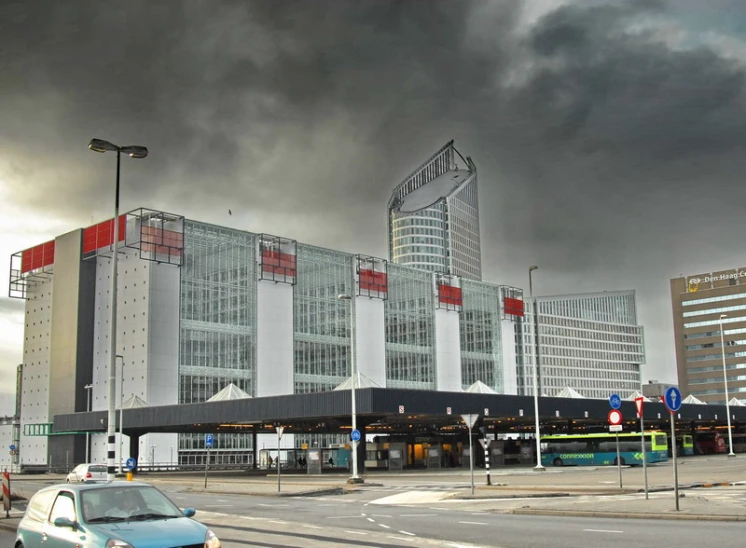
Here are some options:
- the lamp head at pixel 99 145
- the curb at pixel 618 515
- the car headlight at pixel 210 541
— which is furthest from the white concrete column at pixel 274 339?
the car headlight at pixel 210 541

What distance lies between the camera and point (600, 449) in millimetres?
62844

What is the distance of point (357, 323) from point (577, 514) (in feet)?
272

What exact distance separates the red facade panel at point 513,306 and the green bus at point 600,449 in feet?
196

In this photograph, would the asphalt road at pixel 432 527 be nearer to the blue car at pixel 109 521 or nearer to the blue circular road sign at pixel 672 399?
the blue circular road sign at pixel 672 399

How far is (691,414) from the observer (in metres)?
81.8

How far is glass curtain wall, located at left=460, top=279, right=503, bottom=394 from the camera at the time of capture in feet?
397

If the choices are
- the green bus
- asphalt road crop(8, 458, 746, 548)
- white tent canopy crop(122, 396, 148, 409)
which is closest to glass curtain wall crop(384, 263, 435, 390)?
white tent canopy crop(122, 396, 148, 409)

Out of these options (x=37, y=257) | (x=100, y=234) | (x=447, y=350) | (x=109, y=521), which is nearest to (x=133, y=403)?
(x=100, y=234)

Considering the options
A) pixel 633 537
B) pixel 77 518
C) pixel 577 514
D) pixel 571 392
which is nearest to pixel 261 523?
pixel 577 514

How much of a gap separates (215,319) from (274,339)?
25.2 feet

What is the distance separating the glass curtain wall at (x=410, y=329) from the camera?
111 meters

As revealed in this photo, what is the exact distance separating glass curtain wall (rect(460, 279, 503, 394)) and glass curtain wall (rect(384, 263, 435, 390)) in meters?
7.21

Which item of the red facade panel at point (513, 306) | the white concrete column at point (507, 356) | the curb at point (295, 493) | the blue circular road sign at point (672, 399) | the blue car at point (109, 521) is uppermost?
the red facade panel at point (513, 306)

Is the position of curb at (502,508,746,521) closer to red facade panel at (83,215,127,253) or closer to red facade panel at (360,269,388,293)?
red facade panel at (83,215,127,253)
